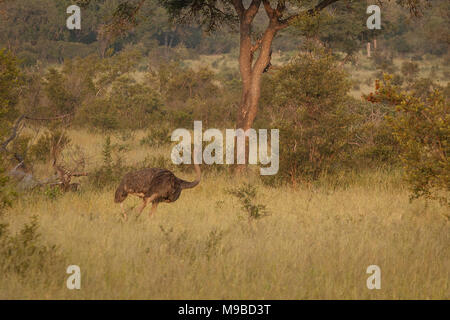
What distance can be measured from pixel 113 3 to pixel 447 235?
121ft

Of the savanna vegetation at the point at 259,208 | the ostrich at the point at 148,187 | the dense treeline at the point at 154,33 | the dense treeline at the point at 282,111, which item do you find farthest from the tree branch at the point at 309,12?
the dense treeline at the point at 154,33

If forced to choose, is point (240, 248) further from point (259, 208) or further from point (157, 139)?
point (157, 139)

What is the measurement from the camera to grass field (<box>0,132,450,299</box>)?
15.0 ft

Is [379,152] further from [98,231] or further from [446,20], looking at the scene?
[446,20]

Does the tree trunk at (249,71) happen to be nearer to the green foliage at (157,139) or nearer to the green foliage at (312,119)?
the green foliage at (312,119)

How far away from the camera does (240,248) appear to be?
5.68 m

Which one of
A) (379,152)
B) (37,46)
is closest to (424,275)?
(379,152)

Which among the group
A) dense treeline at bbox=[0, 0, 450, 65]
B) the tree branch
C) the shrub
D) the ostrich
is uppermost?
dense treeline at bbox=[0, 0, 450, 65]

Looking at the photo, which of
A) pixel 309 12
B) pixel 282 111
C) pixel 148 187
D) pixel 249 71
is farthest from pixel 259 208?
pixel 282 111

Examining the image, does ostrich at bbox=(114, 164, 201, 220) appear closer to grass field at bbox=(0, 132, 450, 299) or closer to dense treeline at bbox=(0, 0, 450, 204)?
grass field at bbox=(0, 132, 450, 299)

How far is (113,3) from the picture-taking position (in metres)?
39.8

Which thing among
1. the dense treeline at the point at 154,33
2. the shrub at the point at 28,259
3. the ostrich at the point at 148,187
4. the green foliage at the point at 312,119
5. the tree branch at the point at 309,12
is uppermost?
the dense treeline at the point at 154,33

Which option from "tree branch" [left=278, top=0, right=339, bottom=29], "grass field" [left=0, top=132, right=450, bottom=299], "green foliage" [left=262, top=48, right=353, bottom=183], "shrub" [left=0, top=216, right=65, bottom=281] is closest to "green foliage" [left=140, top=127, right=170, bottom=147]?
"green foliage" [left=262, top=48, right=353, bottom=183]

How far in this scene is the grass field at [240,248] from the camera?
4.57m
